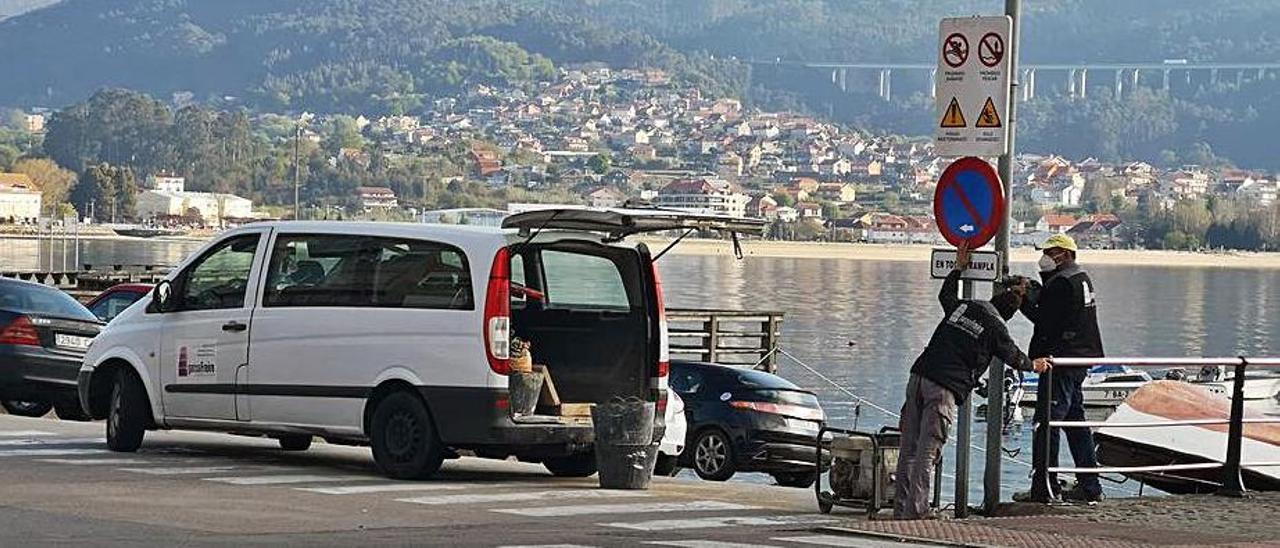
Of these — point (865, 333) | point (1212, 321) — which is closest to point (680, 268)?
point (1212, 321)

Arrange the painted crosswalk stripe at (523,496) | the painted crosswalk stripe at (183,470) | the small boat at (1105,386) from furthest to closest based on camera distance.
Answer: the small boat at (1105,386), the painted crosswalk stripe at (183,470), the painted crosswalk stripe at (523,496)

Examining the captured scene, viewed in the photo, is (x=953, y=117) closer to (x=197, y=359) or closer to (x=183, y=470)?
(x=183, y=470)

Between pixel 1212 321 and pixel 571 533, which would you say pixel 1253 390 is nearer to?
pixel 571 533

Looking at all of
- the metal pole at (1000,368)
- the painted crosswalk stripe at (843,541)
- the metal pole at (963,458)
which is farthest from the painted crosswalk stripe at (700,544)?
the metal pole at (1000,368)

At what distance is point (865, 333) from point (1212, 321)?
2924cm

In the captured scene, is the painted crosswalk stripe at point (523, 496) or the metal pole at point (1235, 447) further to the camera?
the metal pole at point (1235, 447)

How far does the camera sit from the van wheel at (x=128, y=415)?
1748 centimetres

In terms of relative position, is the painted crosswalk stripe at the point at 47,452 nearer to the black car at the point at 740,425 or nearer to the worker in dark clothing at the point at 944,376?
the worker in dark clothing at the point at 944,376

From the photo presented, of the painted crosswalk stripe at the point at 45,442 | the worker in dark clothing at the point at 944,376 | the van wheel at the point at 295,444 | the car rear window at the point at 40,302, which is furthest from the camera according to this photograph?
the car rear window at the point at 40,302

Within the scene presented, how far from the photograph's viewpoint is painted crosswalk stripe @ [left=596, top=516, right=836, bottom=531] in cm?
1371

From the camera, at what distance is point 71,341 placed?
23.3 meters

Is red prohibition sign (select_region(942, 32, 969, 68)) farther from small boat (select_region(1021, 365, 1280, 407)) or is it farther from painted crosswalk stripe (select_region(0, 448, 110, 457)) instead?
painted crosswalk stripe (select_region(0, 448, 110, 457))

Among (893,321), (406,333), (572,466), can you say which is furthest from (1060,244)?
(893,321)

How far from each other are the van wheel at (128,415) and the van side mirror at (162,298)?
1.83ft
